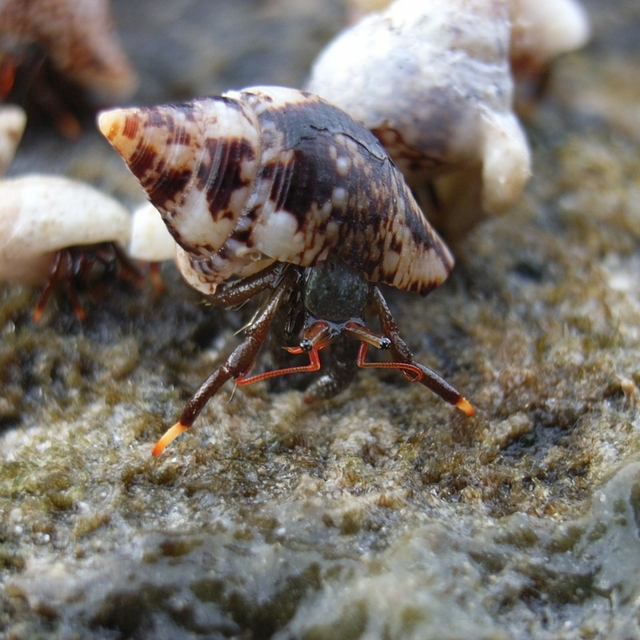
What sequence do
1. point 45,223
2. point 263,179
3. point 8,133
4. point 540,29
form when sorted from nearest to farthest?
point 263,179, point 45,223, point 8,133, point 540,29

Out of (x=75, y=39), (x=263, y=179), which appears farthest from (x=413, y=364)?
(x=75, y=39)

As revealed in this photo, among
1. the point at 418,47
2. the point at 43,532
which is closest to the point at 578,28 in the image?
the point at 418,47

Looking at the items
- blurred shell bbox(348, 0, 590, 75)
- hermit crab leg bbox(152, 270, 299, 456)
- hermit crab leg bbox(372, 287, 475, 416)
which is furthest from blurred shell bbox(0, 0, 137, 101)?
hermit crab leg bbox(372, 287, 475, 416)

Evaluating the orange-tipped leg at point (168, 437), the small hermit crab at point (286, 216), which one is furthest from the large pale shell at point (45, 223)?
the orange-tipped leg at point (168, 437)

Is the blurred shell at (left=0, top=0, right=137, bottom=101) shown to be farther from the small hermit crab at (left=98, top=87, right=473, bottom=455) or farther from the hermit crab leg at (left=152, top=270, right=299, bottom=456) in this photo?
the hermit crab leg at (left=152, top=270, right=299, bottom=456)

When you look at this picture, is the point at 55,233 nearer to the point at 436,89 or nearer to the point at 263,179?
the point at 263,179

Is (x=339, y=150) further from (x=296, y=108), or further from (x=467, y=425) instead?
(x=467, y=425)
